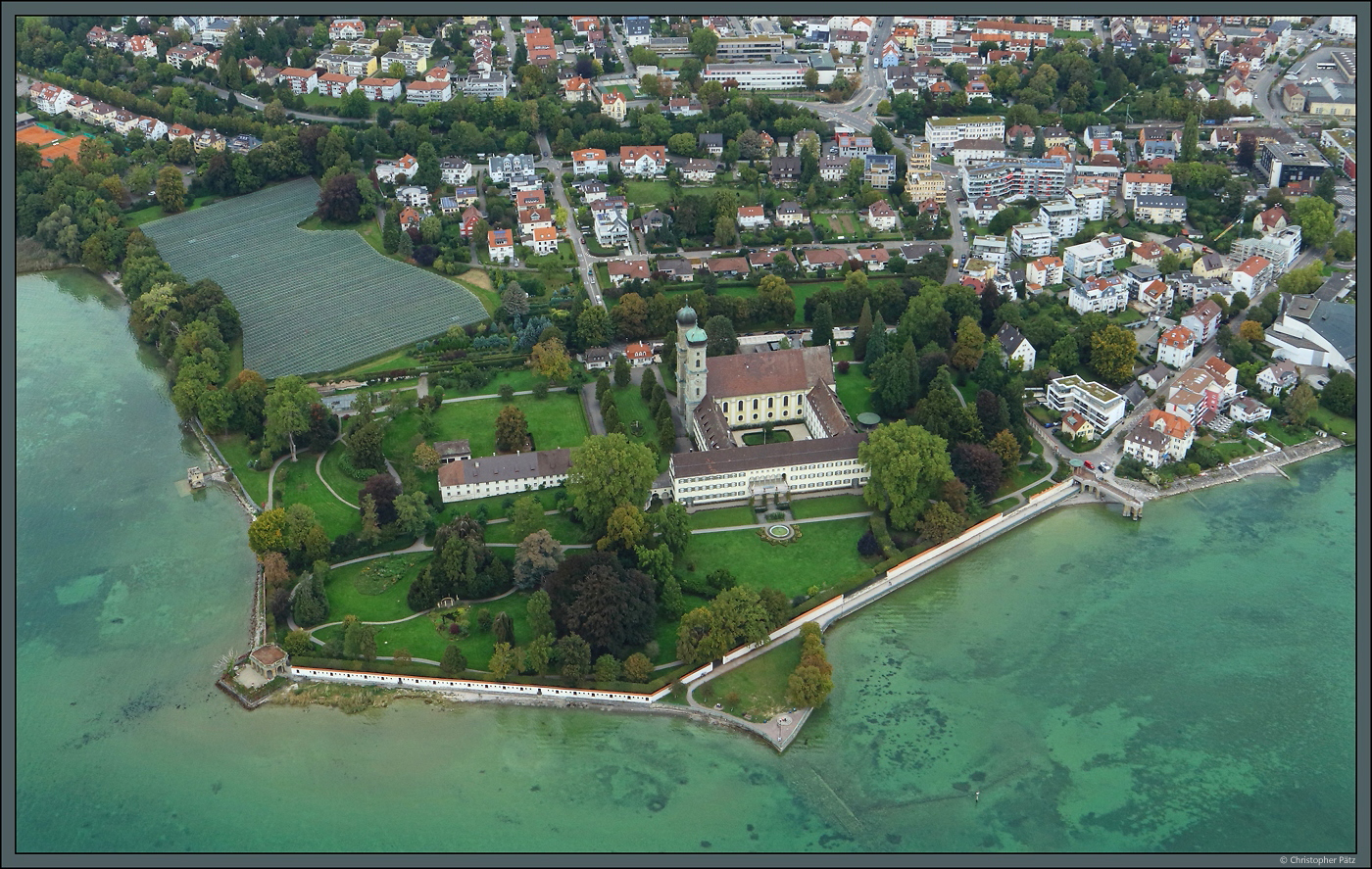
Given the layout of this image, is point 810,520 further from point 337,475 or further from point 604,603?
point 337,475

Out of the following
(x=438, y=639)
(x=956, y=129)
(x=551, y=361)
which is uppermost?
(x=956, y=129)

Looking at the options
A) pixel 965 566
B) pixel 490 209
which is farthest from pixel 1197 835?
pixel 490 209

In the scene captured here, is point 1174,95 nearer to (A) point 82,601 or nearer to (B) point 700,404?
(B) point 700,404

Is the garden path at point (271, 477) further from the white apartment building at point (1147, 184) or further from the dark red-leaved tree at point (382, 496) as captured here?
the white apartment building at point (1147, 184)

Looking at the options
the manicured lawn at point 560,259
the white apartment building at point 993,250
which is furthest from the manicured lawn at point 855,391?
the manicured lawn at point 560,259

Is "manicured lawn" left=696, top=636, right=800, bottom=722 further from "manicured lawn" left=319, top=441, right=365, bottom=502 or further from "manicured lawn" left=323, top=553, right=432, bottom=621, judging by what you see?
"manicured lawn" left=319, top=441, right=365, bottom=502

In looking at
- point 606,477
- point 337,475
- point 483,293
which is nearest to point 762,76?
point 483,293
